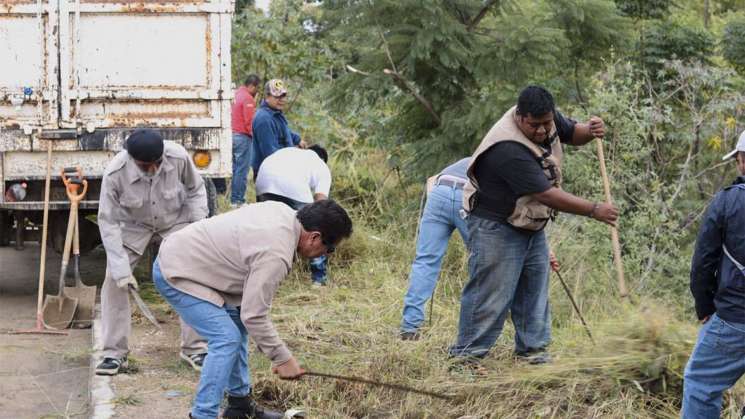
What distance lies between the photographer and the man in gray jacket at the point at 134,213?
6.58 meters

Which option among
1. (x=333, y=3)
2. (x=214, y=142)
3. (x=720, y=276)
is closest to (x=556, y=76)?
(x=333, y=3)

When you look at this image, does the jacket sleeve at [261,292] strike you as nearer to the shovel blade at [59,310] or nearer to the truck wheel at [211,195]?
the shovel blade at [59,310]

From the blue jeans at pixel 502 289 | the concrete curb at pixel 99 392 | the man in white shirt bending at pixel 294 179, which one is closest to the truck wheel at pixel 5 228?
the man in white shirt bending at pixel 294 179

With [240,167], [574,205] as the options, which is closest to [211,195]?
[240,167]

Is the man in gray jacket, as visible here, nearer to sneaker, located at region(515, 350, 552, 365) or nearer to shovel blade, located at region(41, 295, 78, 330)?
shovel blade, located at region(41, 295, 78, 330)

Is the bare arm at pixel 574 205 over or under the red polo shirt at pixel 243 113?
over

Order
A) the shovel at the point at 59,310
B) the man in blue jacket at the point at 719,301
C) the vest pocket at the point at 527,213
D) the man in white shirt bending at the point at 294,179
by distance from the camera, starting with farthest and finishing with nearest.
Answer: the man in white shirt bending at the point at 294,179
the shovel at the point at 59,310
the vest pocket at the point at 527,213
the man in blue jacket at the point at 719,301

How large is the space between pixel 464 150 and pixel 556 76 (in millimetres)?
1428

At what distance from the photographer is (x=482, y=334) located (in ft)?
20.4

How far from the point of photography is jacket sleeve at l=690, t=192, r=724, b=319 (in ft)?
15.7

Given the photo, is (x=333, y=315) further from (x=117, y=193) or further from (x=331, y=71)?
(x=331, y=71)

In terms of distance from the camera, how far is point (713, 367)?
4875mm

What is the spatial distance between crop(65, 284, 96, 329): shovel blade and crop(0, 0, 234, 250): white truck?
82cm

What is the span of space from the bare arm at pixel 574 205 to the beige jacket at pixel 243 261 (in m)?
1.50
